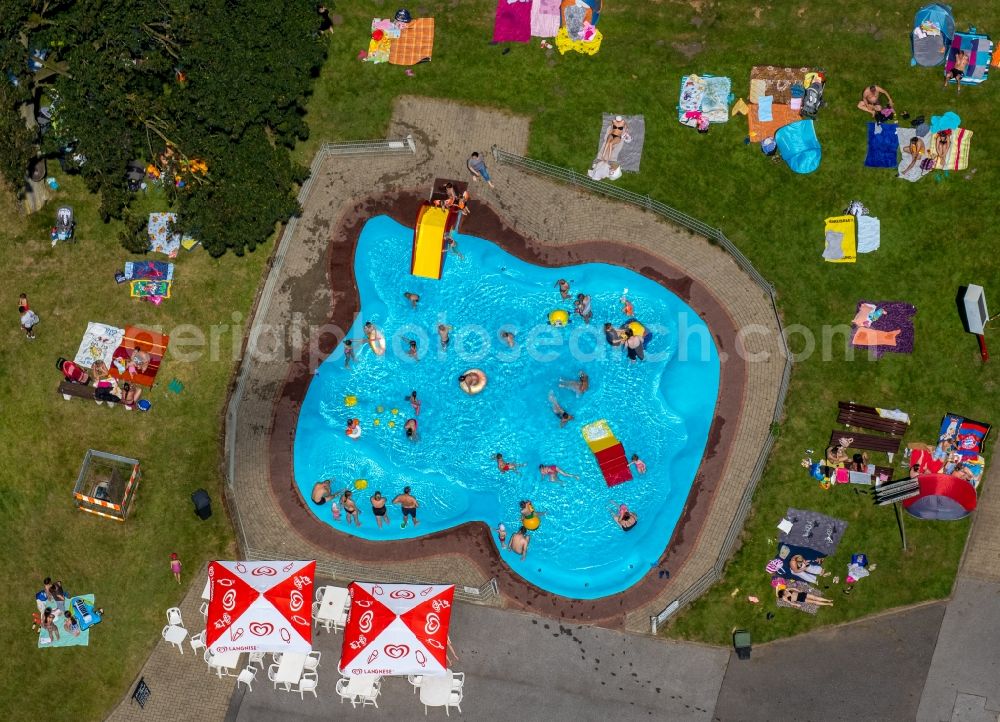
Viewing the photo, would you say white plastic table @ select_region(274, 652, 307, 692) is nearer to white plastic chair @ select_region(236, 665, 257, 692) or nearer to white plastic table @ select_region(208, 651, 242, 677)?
white plastic chair @ select_region(236, 665, 257, 692)

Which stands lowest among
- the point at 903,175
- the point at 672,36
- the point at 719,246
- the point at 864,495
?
the point at 864,495

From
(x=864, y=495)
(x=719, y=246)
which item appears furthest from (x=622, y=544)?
(x=719, y=246)

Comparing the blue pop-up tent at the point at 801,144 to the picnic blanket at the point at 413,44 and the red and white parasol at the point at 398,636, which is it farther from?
the red and white parasol at the point at 398,636

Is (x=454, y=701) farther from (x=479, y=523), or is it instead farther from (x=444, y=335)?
(x=444, y=335)

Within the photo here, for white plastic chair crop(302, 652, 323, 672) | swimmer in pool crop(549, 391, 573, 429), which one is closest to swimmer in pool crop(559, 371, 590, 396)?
swimmer in pool crop(549, 391, 573, 429)

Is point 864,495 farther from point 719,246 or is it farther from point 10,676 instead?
point 10,676

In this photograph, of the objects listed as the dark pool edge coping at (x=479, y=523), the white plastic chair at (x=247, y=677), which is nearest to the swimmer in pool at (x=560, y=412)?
the dark pool edge coping at (x=479, y=523)

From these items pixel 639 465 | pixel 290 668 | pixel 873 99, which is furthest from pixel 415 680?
pixel 873 99
